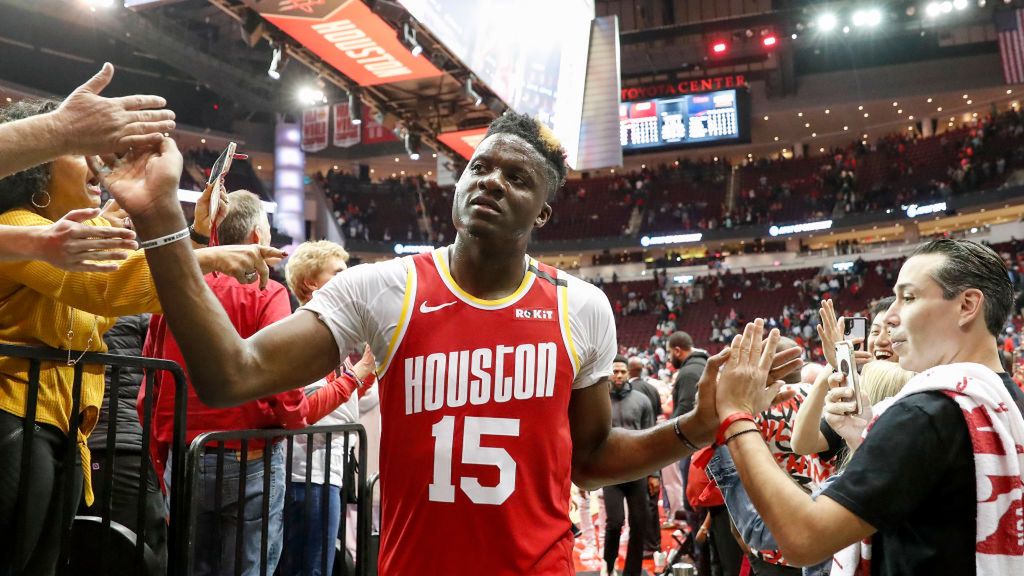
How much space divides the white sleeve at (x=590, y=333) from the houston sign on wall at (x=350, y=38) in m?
5.91

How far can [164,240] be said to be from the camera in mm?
1289

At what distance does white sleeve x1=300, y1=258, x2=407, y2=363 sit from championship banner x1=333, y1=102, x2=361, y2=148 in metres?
22.2

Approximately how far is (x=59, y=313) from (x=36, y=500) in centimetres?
50

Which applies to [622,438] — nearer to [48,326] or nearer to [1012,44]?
[48,326]

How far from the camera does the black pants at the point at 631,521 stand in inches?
238

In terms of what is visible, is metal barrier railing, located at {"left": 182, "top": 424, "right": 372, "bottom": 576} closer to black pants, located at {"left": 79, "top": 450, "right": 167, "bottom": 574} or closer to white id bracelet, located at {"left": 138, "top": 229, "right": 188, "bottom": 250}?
black pants, located at {"left": 79, "top": 450, "right": 167, "bottom": 574}

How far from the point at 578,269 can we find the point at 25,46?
23.4 metres

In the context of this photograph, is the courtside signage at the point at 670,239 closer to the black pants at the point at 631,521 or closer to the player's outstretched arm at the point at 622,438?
the black pants at the point at 631,521

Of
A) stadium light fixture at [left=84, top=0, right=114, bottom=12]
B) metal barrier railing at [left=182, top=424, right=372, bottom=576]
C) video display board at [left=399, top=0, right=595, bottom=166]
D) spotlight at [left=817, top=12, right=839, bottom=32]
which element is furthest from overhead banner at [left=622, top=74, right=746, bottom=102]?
metal barrier railing at [left=182, top=424, right=372, bottom=576]

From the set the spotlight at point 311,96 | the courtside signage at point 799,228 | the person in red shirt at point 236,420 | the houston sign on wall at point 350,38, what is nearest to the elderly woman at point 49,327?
the person in red shirt at point 236,420

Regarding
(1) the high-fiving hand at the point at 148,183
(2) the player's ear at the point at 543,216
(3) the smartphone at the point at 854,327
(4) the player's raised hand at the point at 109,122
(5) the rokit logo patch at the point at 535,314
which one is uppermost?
(4) the player's raised hand at the point at 109,122

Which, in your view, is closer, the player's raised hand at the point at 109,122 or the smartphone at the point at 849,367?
the player's raised hand at the point at 109,122

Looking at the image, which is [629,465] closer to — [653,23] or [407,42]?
[407,42]

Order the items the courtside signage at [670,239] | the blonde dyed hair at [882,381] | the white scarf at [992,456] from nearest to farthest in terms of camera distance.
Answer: the white scarf at [992,456], the blonde dyed hair at [882,381], the courtside signage at [670,239]
